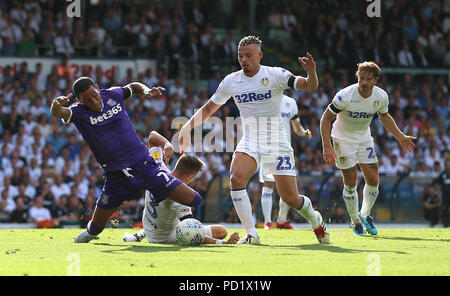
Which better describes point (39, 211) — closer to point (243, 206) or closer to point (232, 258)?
point (243, 206)

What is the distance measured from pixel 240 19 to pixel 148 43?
473cm

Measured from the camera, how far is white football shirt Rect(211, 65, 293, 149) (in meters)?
10.3

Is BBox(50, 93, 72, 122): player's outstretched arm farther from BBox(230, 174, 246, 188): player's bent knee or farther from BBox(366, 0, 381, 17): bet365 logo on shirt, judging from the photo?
BBox(366, 0, 381, 17): bet365 logo on shirt

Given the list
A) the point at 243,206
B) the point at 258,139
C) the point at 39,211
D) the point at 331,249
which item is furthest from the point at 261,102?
the point at 39,211

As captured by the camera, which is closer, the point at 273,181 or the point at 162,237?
the point at 162,237

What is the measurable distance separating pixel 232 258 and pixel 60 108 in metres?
2.65

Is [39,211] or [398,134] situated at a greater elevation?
[398,134]

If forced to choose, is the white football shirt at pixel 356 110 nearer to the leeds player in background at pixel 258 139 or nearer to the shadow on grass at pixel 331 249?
the leeds player in background at pixel 258 139

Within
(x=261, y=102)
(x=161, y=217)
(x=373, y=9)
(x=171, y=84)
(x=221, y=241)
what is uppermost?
(x=373, y=9)

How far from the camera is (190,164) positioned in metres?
10.2

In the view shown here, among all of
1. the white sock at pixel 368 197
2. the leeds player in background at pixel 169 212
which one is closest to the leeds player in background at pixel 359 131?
the white sock at pixel 368 197

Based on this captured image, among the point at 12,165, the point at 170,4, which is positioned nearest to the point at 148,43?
the point at 170,4

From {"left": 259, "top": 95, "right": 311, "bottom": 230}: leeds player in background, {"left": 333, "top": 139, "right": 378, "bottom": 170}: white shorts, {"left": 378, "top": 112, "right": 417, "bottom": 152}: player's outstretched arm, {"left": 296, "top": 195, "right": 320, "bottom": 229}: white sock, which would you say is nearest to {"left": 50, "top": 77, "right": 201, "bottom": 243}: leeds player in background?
{"left": 296, "top": 195, "right": 320, "bottom": 229}: white sock
